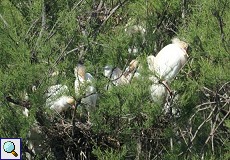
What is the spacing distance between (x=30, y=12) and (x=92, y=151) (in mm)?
677

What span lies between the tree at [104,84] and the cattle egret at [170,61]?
0.04 m

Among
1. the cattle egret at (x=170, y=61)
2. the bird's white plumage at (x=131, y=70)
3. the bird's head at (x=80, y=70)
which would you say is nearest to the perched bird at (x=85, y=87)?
the bird's head at (x=80, y=70)

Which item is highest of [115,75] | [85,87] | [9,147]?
[115,75]

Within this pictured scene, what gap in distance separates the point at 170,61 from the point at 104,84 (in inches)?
11.6

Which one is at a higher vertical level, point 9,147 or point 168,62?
point 168,62

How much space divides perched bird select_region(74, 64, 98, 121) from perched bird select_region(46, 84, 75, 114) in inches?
2.1

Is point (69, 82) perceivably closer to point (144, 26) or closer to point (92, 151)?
point (92, 151)

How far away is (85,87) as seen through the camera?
3.64 meters

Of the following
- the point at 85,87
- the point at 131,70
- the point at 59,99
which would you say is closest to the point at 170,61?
the point at 131,70

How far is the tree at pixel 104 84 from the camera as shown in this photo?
362 cm

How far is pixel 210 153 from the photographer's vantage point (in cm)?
375

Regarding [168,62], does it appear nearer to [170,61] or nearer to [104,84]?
[170,61]

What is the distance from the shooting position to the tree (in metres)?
3.62

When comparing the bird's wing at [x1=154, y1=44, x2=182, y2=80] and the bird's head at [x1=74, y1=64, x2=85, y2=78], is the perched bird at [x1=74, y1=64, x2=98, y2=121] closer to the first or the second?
the bird's head at [x1=74, y1=64, x2=85, y2=78]
